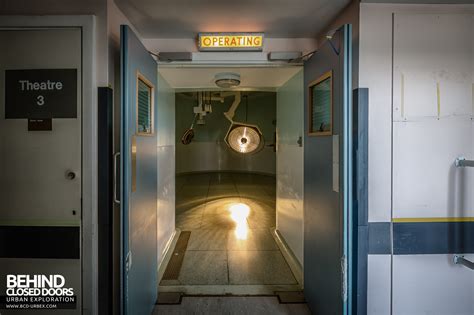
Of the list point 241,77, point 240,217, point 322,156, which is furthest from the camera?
point 240,217

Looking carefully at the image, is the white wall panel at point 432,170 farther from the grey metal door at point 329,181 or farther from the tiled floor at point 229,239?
the tiled floor at point 229,239

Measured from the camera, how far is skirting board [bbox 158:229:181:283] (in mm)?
2967

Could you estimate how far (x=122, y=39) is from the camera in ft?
5.23

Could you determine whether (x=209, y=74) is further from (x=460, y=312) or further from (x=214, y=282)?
(x=460, y=312)

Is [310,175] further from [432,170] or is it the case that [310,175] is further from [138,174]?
[138,174]

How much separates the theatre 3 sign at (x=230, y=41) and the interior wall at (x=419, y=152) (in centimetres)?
93

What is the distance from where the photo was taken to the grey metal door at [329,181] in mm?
1556

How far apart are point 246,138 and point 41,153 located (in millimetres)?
3284

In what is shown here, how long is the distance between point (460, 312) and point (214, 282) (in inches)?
84.0

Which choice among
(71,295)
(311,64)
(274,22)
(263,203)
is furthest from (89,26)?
(263,203)

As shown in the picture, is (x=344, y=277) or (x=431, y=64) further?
(x=431, y=64)

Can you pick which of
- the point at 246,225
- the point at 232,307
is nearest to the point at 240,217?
the point at 246,225

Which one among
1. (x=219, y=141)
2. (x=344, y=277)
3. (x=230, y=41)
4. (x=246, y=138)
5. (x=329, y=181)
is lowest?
(x=344, y=277)

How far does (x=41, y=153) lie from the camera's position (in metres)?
1.73
